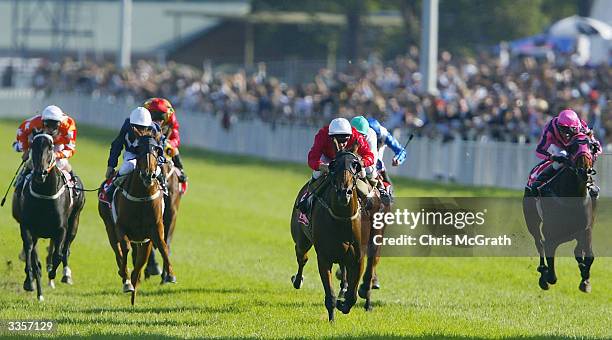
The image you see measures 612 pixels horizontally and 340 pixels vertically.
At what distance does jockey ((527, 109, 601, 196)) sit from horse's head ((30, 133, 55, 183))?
17.0ft

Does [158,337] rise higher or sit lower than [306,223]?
lower

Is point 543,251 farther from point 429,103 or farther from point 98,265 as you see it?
point 429,103

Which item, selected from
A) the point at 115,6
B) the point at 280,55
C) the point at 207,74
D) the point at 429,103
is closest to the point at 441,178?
the point at 429,103

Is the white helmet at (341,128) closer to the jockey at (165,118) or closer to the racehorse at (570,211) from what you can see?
the racehorse at (570,211)

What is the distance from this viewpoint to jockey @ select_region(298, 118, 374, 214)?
1230 centimetres

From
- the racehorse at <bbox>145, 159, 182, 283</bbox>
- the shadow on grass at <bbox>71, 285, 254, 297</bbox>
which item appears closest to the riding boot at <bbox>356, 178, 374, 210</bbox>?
the shadow on grass at <bbox>71, 285, 254, 297</bbox>

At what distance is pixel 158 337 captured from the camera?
38.1ft

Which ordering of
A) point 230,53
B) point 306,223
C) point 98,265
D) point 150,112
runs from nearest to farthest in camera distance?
point 306,223, point 150,112, point 98,265, point 230,53

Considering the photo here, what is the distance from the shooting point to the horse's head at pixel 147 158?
1294cm

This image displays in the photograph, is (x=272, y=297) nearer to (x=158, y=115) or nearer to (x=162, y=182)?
(x=162, y=182)

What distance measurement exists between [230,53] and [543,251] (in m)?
54.7

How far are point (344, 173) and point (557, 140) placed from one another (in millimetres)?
3389

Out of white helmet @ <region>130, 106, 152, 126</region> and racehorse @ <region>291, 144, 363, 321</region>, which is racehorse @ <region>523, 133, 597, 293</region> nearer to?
racehorse @ <region>291, 144, 363, 321</region>

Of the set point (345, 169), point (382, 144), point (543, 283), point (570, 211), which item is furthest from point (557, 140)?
point (345, 169)
